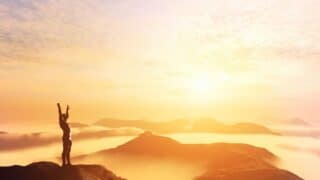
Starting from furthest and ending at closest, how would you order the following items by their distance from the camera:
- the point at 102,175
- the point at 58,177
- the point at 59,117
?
the point at 102,175 → the point at 58,177 → the point at 59,117

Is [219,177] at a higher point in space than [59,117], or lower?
lower

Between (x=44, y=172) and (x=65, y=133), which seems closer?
(x=65, y=133)

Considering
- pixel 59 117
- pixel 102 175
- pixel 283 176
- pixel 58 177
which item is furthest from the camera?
pixel 283 176

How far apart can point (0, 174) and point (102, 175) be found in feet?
35.2

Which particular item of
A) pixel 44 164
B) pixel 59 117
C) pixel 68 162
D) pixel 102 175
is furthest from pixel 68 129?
pixel 102 175

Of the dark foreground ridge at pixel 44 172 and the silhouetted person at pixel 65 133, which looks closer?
the silhouetted person at pixel 65 133

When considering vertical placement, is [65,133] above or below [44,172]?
above

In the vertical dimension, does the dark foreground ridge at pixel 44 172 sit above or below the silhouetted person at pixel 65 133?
below

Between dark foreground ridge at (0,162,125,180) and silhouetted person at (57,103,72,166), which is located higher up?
silhouetted person at (57,103,72,166)

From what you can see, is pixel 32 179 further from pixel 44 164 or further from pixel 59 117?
pixel 59 117

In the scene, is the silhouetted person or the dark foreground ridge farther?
the dark foreground ridge

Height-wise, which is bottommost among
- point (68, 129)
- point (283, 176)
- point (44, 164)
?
point (283, 176)

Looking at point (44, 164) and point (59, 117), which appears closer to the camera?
point (59, 117)

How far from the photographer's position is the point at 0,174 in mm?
46938
